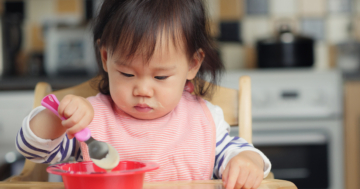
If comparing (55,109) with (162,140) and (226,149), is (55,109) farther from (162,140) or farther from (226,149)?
(226,149)

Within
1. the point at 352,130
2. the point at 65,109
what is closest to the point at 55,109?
the point at 65,109

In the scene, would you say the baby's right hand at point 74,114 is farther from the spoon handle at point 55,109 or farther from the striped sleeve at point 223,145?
the striped sleeve at point 223,145

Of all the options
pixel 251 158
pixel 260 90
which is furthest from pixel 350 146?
pixel 251 158

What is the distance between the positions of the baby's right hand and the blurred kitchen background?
1.01 meters

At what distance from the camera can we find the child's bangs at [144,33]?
0.74 metres

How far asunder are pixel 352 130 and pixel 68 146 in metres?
1.52

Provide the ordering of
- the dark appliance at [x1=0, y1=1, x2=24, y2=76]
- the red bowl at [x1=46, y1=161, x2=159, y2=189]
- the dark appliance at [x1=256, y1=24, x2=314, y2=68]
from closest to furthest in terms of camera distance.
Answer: the red bowl at [x1=46, y1=161, x2=159, y2=189] → the dark appliance at [x1=256, y1=24, x2=314, y2=68] → the dark appliance at [x1=0, y1=1, x2=24, y2=76]

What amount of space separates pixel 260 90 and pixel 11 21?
146cm

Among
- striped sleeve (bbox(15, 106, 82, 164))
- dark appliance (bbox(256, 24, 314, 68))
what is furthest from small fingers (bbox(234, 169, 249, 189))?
dark appliance (bbox(256, 24, 314, 68))

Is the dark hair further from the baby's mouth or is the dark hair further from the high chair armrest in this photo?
the high chair armrest

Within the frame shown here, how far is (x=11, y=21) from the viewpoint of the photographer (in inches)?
84.2

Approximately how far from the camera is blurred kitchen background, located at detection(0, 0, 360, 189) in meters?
1.82

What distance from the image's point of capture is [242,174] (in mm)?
649

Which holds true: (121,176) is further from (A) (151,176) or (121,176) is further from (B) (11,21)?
(B) (11,21)
